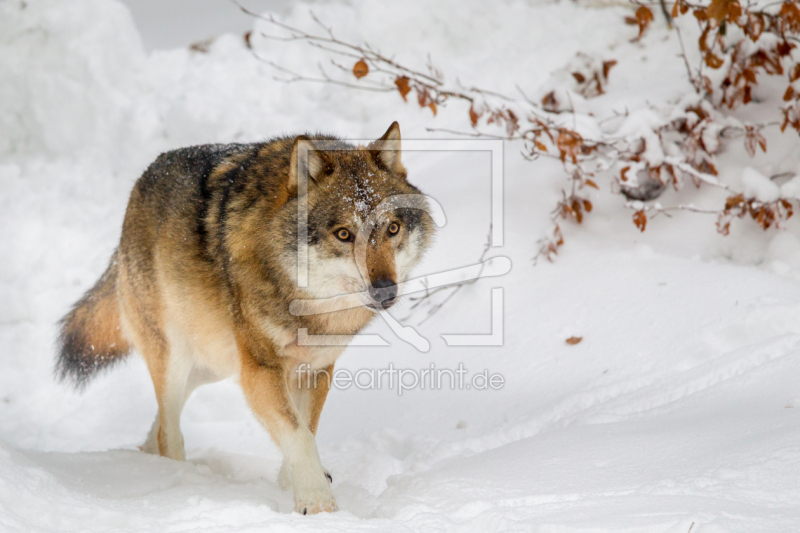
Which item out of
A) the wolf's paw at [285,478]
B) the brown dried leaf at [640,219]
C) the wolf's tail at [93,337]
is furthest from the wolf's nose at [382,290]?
the brown dried leaf at [640,219]

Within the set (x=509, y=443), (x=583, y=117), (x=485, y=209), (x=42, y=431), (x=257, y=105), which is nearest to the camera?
(x=509, y=443)

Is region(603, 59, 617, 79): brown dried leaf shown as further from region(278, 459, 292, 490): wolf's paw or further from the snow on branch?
region(278, 459, 292, 490): wolf's paw

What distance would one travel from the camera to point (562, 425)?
3533 mm

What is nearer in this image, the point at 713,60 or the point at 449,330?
the point at 713,60

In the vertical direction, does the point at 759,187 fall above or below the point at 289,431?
above

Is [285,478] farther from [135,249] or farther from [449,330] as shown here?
[449,330]

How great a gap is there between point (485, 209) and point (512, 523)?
3.67 meters

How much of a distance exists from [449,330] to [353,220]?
85.7 inches

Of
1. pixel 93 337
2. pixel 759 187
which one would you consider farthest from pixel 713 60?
pixel 93 337

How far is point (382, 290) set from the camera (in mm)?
2678

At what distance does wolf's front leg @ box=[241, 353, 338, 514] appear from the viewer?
9.09ft

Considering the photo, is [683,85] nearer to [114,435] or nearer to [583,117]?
[583,117]

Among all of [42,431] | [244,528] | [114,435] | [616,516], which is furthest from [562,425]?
[42,431]

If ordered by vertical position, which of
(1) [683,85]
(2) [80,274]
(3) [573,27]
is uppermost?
(3) [573,27]
